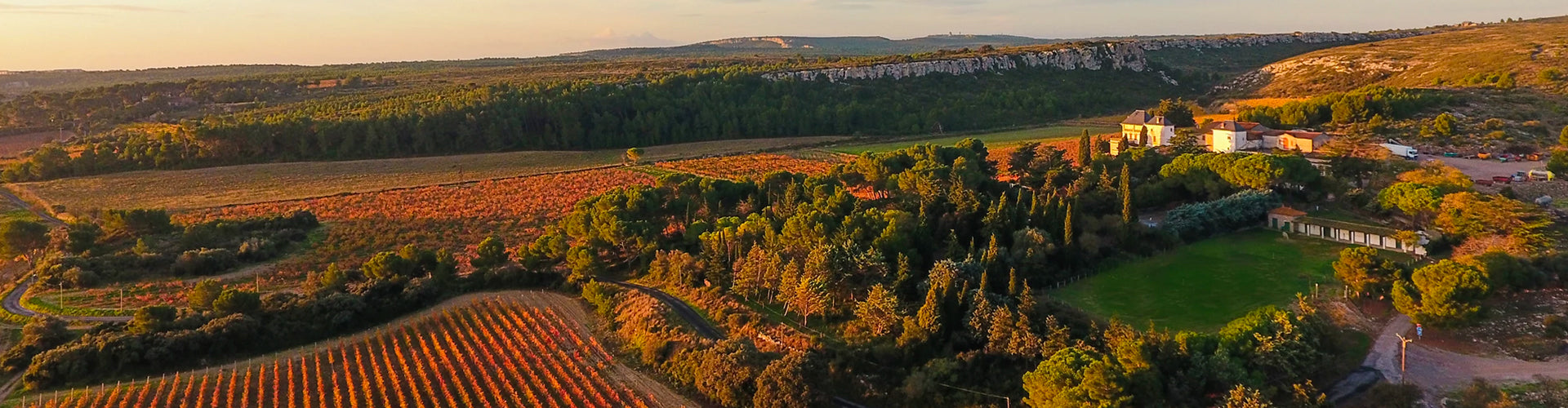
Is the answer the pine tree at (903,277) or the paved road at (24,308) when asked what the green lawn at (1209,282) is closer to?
the pine tree at (903,277)

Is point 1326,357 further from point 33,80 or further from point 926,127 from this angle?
point 33,80

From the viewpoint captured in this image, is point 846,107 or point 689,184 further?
point 846,107

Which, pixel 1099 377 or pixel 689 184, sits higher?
pixel 689 184

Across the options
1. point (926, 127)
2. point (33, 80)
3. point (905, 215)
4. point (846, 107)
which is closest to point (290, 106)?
point (846, 107)

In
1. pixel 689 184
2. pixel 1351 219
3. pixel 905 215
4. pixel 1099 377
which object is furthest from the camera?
pixel 689 184

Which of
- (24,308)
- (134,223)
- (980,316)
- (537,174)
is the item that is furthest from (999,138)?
(24,308)

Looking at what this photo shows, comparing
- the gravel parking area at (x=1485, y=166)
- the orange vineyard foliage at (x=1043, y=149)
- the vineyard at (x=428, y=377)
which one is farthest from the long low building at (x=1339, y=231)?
the vineyard at (x=428, y=377)
